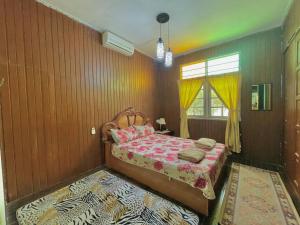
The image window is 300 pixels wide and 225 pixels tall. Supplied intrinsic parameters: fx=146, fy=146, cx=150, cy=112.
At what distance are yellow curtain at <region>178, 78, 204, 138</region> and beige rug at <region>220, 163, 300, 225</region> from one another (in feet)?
5.68

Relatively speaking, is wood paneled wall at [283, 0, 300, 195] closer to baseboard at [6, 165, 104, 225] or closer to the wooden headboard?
the wooden headboard

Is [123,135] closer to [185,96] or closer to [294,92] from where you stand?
[185,96]

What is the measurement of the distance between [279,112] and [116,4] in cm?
358

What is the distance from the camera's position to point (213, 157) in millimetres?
2127

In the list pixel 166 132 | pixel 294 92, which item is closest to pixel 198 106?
pixel 166 132

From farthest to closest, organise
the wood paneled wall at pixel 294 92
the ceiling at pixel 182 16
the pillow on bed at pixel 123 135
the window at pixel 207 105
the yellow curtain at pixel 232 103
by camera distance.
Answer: the window at pixel 207 105 → the yellow curtain at pixel 232 103 → the pillow on bed at pixel 123 135 → the ceiling at pixel 182 16 → the wood paneled wall at pixel 294 92

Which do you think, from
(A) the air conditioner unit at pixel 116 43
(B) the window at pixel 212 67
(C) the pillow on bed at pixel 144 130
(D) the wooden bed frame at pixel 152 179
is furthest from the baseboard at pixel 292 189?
(A) the air conditioner unit at pixel 116 43

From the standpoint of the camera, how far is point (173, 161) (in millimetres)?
2025

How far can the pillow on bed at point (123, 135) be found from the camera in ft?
9.43

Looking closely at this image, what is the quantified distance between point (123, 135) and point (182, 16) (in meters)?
2.43

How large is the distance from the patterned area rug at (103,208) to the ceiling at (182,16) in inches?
110

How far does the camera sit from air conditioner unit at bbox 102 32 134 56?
9.55 feet

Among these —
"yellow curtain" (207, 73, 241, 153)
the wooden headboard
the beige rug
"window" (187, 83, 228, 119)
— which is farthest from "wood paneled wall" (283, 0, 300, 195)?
the wooden headboard

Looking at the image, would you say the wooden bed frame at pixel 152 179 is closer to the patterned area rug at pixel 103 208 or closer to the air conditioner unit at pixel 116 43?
the patterned area rug at pixel 103 208
